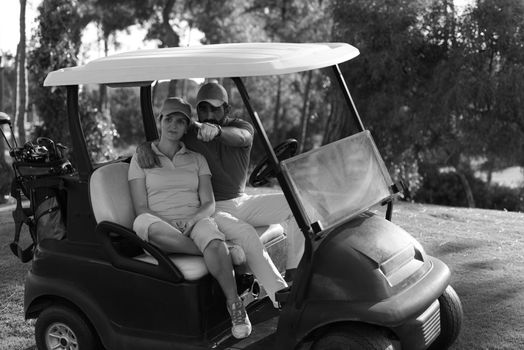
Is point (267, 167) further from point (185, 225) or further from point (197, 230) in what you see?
point (185, 225)

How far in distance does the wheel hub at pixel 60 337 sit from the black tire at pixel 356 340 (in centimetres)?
134

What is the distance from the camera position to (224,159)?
3.92m

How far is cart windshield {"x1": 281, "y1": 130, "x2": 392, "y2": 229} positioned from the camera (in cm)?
308

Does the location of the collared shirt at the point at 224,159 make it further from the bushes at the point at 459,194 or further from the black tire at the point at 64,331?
the bushes at the point at 459,194

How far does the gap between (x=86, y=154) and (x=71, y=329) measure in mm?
895

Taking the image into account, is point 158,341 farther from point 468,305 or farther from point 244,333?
point 468,305

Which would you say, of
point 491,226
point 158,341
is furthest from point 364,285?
point 491,226

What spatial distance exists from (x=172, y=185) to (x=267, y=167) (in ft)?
2.14

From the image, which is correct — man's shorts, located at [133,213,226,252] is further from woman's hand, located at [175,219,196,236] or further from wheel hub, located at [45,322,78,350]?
wheel hub, located at [45,322,78,350]

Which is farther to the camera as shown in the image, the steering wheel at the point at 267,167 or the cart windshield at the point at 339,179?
the steering wheel at the point at 267,167

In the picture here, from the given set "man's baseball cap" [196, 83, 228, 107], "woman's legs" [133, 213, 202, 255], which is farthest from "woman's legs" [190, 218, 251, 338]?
"man's baseball cap" [196, 83, 228, 107]

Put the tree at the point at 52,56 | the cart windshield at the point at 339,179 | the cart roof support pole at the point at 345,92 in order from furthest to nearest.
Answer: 1. the tree at the point at 52,56
2. the cart roof support pole at the point at 345,92
3. the cart windshield at the point at 339,179

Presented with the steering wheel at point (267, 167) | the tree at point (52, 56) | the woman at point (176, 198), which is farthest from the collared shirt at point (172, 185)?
the tree at point (52, 56)

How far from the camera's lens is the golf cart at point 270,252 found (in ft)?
9.63
